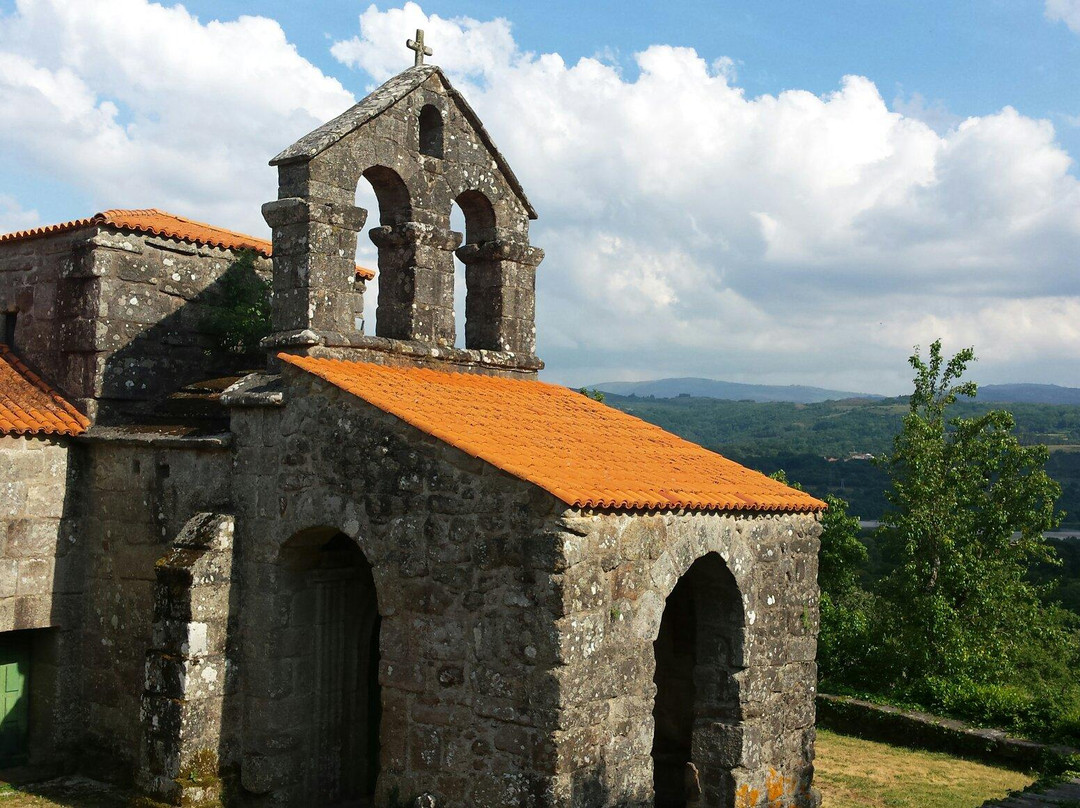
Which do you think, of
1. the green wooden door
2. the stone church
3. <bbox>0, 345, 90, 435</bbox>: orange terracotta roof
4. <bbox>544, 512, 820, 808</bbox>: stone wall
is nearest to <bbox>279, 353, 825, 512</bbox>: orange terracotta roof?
the stone church

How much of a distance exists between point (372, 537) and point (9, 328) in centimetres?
568

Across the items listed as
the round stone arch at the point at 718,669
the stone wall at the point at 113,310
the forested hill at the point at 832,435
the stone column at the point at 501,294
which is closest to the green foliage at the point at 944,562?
the forested hill at the point at 832,435

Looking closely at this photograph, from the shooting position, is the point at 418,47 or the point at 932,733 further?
the point at 932,733

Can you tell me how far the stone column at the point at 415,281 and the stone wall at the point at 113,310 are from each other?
198cm

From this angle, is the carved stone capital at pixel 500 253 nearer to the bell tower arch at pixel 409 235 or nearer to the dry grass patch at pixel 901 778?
the bell tower arch at pixel 409 235

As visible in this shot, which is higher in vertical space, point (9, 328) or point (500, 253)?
point (500, 253)

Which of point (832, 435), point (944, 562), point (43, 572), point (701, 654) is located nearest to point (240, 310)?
point (43, 572)

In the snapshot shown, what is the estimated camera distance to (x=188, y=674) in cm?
838

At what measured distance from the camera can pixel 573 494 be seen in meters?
6.97

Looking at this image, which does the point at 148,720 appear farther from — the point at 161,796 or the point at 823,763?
the point at 823,763

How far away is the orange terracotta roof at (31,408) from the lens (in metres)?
9.55

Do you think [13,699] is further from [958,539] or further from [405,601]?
[958,539]

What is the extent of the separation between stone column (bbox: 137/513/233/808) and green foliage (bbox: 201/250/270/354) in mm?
2776

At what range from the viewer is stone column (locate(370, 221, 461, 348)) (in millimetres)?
9883
